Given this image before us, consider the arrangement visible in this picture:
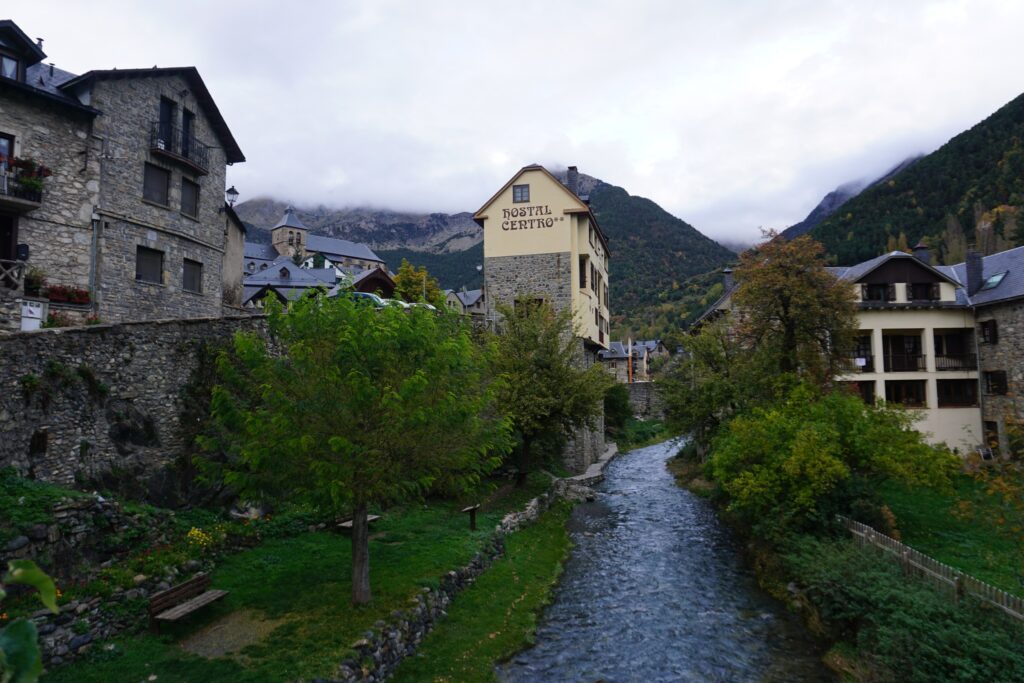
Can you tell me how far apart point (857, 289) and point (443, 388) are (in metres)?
28.1

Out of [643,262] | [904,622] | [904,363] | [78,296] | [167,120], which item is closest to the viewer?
[904,622]

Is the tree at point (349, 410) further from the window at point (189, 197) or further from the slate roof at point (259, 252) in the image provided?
the slate roof at point (259, 252)

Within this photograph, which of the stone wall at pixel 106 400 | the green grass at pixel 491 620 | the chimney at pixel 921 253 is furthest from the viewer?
the chimney at pixel 921 253

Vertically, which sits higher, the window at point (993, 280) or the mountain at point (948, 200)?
the mountain at point (948, 200)

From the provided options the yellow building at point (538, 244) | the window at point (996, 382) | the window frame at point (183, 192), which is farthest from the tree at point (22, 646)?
the window at point (996, 382)

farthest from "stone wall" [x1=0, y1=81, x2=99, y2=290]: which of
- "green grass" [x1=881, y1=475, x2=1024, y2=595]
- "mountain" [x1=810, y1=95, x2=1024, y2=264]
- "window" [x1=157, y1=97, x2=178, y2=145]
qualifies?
"mountain" [x1=810, y1=95, x2=1024, y2=264]

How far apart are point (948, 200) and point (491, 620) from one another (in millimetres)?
93702

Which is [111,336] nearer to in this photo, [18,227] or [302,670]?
[18,227]

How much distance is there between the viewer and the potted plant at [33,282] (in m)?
17.7

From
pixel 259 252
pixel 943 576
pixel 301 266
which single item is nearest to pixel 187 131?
pixel 943 576

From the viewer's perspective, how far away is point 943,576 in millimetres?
12484

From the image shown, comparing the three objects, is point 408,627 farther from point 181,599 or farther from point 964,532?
point 964,532

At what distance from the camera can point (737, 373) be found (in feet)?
91.4

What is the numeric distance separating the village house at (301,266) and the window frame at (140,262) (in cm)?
623
